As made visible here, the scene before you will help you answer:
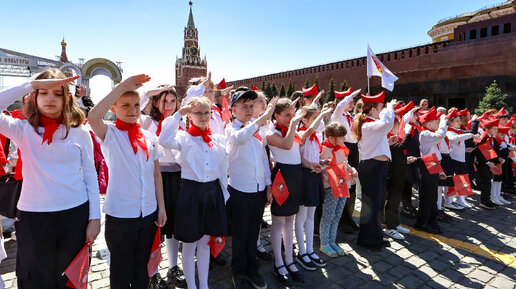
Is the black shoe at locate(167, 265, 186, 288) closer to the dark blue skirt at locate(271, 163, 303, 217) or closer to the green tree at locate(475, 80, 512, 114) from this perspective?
the dark blue skirt at locate(271, 163, 303, 217)

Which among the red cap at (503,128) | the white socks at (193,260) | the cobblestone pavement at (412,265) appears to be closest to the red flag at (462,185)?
the cobblestone pavement at (412,265)

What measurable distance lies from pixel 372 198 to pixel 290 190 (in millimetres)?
1669

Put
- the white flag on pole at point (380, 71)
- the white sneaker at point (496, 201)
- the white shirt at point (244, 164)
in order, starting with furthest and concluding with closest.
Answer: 1. the white sneaker at point (496, 201)
2. the white flag on pole at point (380, 71)
3. the white shirt at point (244, 164)

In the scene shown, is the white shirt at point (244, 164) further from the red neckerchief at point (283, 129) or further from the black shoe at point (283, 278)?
the black shoe at point (283, 278)

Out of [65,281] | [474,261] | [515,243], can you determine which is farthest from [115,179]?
[515,243]

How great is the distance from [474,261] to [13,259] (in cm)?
641

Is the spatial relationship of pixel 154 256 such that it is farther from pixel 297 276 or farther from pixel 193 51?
pixel 193 51

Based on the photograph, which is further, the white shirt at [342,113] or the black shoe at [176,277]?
the white shirt at [342,113]

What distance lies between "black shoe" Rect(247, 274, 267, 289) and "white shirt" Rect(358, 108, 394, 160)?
2.39 metres

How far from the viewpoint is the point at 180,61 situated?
90.8 m

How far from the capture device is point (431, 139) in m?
4.84

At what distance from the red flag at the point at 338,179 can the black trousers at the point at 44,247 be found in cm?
289

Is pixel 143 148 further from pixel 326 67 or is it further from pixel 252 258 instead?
pixel 326 67

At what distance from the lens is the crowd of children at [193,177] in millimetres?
1910
